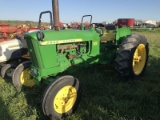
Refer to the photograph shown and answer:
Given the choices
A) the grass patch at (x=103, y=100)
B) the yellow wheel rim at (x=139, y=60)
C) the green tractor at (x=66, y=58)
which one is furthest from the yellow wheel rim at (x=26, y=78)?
the yellow wheel rim at (x=139, y=60)

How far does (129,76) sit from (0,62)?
3.56 m

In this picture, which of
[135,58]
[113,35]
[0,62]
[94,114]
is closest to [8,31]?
[0,62]

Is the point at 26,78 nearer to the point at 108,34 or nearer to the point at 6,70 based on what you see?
the point at 6,70

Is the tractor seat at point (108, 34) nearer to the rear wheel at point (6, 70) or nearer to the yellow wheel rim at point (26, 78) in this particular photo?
the yellow wheel rim at point (26, 78)

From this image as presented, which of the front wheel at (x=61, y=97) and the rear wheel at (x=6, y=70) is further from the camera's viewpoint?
the rear wheel at (x=6, y=70)

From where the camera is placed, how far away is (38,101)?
408cm

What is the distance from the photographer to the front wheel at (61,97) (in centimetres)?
329

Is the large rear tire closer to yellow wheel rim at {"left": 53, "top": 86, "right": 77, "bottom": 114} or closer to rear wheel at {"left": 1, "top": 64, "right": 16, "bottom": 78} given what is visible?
yellow wheel rim at {"left": 53, "top": 86, "right": 77, "bottom": 114}

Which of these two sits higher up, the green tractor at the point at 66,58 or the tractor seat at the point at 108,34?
the tractor seat at the point at 108,34

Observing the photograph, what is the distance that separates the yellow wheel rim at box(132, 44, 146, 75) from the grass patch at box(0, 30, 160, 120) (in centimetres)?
24

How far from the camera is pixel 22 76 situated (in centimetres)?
501

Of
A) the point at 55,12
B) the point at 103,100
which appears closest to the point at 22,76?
the point at 55,12

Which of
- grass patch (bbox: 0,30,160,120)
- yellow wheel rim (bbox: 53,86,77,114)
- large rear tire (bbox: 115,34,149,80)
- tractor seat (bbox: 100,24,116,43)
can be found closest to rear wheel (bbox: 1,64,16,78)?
grass patch (bbox: 0,30,160,120)

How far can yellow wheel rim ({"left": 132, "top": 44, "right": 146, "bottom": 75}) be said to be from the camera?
16.9 ft
